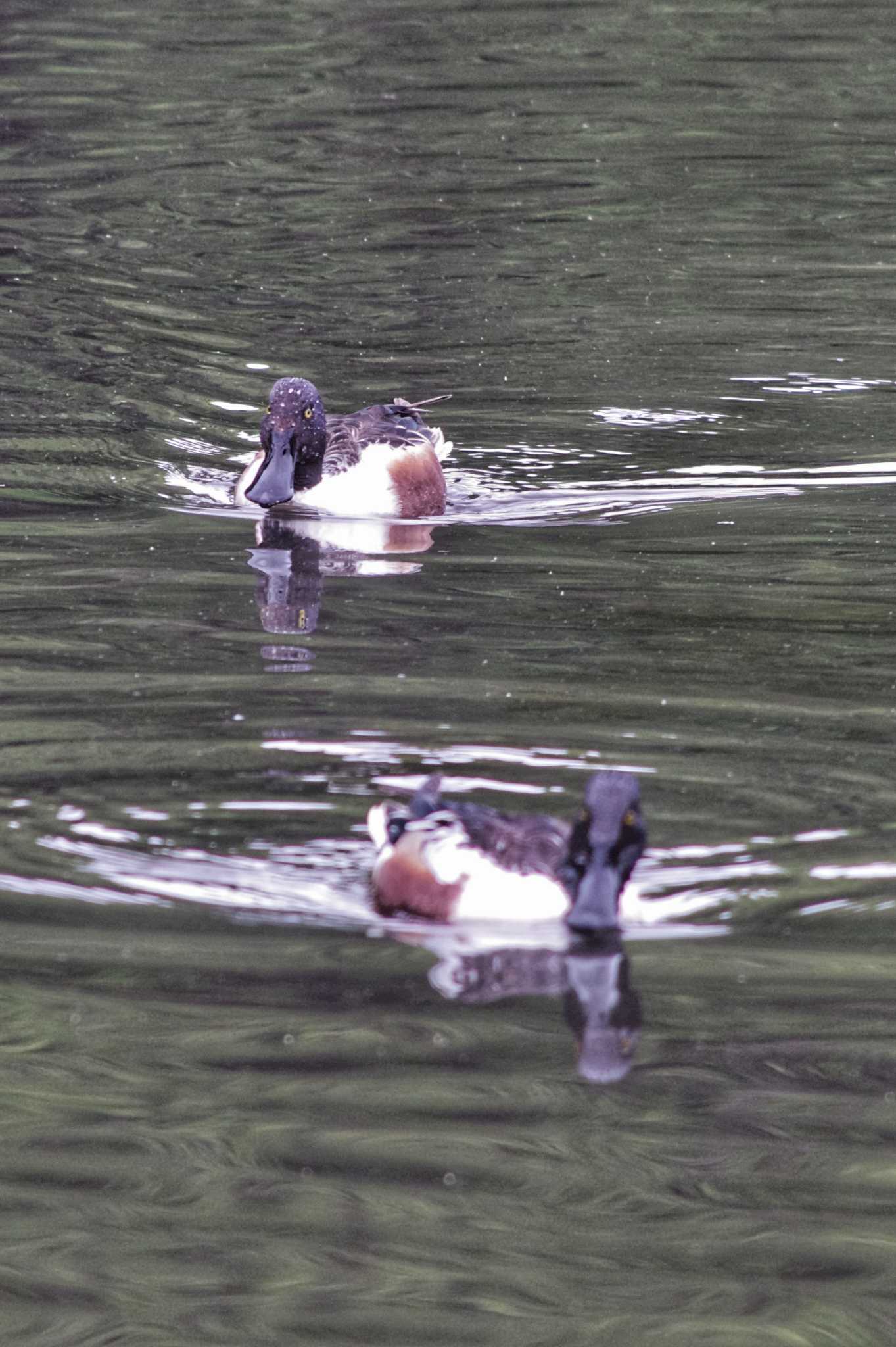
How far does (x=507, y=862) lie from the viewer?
7.31 m

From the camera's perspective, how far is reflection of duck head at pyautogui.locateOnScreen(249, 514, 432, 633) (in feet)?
35.3

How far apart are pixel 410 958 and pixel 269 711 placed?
6.67ft

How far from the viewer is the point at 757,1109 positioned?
637 centimetres

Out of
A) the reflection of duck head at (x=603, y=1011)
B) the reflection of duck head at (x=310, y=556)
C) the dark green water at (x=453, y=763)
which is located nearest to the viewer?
the dark green water at (x=453, y=763)

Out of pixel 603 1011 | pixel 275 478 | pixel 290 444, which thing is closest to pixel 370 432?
pixel 290 444

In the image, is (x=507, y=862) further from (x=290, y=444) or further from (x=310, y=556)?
(x=290, y=444)

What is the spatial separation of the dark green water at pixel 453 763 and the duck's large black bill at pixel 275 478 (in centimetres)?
20

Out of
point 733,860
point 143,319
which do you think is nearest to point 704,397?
point 143,319

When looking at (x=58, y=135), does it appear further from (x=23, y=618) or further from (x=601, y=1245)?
(x=601, y=1245)

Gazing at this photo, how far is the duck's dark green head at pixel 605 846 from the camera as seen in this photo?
7082mm

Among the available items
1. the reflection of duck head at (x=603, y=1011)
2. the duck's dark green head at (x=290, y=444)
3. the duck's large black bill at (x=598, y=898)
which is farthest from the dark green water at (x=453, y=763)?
the duck's dark green head at (x=290, y=444)

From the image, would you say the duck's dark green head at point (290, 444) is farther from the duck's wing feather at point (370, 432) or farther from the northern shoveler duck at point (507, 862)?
the northern shoveler duck at point (507, 862)

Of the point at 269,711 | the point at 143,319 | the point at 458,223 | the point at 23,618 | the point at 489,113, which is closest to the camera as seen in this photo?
the point at 269,711

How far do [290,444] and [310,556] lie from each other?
1.03 metres
